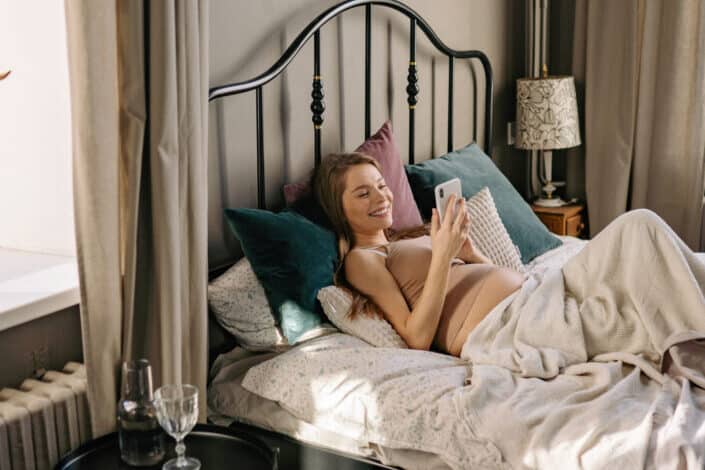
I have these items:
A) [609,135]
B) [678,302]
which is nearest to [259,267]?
[678,302]

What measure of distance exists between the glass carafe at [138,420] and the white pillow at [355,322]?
2.09 feet

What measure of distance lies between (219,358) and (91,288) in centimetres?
52

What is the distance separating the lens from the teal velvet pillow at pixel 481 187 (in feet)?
9.20

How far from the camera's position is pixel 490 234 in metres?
2.62

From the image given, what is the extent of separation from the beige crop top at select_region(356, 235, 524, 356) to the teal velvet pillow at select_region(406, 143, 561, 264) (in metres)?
0.54

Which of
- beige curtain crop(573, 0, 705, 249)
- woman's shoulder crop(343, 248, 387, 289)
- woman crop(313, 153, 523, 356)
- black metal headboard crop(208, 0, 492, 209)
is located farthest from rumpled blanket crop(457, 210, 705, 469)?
beige curtain crop(573, 0, 705, 249)

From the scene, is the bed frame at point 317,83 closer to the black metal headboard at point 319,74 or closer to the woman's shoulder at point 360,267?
the black metal headboard at point 319,74

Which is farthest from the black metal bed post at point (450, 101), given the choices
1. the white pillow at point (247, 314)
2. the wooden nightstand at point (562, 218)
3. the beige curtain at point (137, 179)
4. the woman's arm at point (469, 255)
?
the beige curtain at point (137, 179)

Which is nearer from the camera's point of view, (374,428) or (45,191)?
(374,428)

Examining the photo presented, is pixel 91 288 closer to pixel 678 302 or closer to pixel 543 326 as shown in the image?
pixel 543 326

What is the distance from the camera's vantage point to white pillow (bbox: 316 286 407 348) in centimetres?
205

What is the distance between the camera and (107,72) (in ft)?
5.39

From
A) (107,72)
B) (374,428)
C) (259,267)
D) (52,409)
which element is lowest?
(374,428)

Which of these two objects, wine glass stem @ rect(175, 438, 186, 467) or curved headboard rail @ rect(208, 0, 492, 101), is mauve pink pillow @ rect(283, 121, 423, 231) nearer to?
curved headboard rail @ rect(208, 0, 492, 101)
